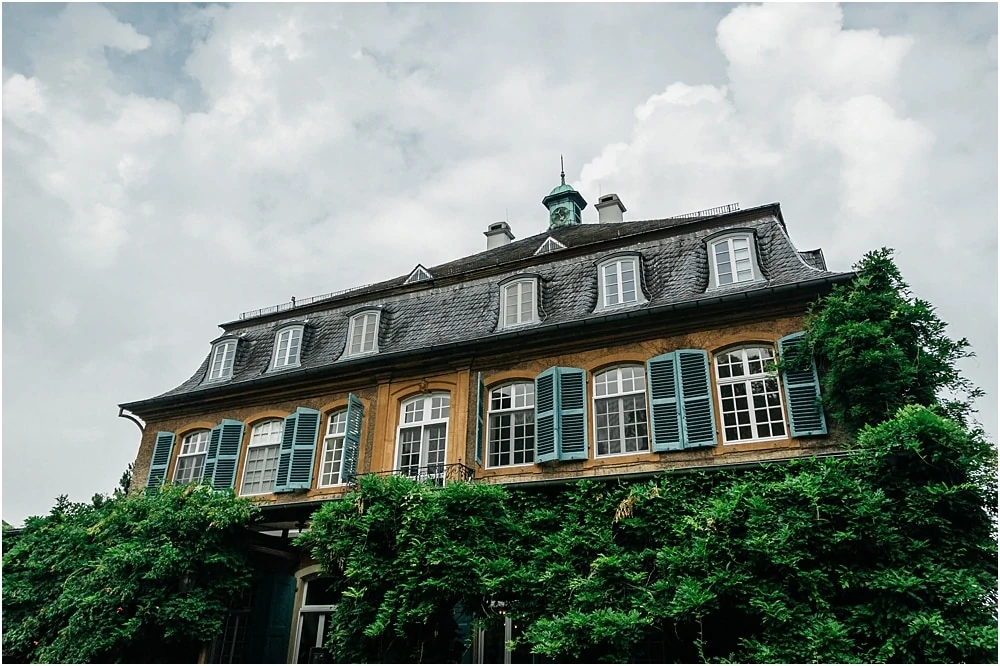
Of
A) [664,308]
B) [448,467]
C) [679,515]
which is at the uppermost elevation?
[664,308]

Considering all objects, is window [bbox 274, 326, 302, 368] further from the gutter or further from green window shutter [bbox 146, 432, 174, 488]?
green window shutter [bbox 146, 432, 174, 488]

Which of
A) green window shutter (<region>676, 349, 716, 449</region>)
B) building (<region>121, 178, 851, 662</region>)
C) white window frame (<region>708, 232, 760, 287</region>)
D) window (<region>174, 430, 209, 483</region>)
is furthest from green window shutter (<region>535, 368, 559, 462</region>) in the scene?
window (<region>174, 430, 209, 483</region>)

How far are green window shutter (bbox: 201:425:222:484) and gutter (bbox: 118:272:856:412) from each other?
891 mm

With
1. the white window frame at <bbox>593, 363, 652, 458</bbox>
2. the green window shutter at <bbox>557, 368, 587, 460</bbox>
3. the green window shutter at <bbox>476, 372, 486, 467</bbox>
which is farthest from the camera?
the green window shutter at <bbox>476, 372, 486, 467</bbox>

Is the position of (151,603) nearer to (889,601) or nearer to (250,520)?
(250,520)

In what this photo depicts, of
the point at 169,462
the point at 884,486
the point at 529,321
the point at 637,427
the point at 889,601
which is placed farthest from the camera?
the point at 169,462

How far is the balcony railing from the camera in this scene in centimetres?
1279

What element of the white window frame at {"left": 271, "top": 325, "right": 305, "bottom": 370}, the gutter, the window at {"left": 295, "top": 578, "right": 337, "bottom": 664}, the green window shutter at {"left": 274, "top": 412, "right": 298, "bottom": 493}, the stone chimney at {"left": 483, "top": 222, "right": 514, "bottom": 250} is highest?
the stone chimney at {"left": 483, "top": 222, "right": 514, "bottom": 250}

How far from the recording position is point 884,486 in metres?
9.27

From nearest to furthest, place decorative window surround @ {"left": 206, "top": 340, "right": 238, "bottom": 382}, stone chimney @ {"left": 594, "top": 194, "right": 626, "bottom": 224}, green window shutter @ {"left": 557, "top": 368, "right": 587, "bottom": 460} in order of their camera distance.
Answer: green window shutter @ {"left": 557, "top": 368, "right": 587, "bottom": 460} → decorative window surround @ {"left": 206, "top": 340, "right": 238, "bottom": 382} → stone chimney @ {"left": 594, "top": 194, "right": 626, "bottom": 224}

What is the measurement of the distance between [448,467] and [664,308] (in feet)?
15.6

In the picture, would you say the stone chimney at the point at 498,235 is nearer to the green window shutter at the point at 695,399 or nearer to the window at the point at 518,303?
the window at the point at 518,303

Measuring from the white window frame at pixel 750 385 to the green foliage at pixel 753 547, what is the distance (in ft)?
1.71

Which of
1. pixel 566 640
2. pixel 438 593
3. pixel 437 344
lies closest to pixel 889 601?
pixel 566 640
